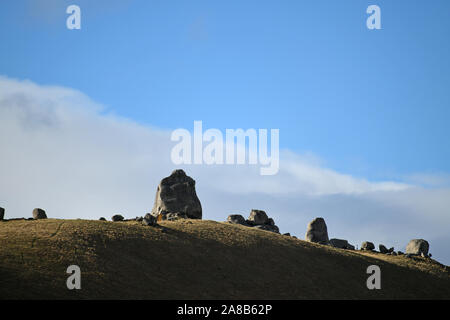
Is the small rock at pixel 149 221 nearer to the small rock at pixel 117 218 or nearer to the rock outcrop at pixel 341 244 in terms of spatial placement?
the small rock at pixel 117 218

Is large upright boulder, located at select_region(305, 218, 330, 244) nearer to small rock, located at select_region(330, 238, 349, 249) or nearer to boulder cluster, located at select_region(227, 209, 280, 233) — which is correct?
small rock, located at select_region(330, 238, 349, 249)

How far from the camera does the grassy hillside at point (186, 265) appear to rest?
48125 mm

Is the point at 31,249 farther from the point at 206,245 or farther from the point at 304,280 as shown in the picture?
the point at 304,280

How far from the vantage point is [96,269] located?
50.7 metres

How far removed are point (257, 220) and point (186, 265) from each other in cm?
2589

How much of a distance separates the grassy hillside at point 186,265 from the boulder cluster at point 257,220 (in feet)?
22.1

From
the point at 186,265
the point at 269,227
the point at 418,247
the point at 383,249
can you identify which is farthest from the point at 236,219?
the point at 418,247

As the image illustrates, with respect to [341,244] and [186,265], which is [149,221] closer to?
[186,265]

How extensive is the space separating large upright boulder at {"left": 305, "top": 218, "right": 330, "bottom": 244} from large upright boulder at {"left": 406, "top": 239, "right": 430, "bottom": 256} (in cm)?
1034

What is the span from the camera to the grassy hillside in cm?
4812

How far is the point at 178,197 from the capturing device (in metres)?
75.8

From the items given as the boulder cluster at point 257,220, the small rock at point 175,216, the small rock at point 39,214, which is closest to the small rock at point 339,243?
the boulder cluster at point 257,220
